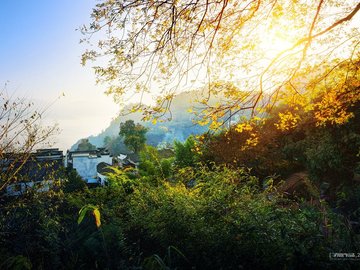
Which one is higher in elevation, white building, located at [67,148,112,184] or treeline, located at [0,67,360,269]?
white building, located at [67,148,112,184]

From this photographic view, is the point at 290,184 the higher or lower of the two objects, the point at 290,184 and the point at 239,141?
the lower

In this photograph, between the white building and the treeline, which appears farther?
the white building

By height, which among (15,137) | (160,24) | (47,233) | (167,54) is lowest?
(47,233)

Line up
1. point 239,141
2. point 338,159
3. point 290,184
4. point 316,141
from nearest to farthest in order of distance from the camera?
point 338,159 < point 316,141 < point 290,184 < point 239,141

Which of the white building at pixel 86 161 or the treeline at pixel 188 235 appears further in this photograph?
the white building at pixel 86 161

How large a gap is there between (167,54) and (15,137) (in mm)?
2905

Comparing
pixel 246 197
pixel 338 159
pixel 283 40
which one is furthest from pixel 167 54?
pixel 338 159

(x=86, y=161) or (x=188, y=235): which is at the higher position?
(x=86, y=161)

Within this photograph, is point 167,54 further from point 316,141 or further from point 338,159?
point 316,141

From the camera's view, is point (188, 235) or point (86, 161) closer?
point (188, 235)

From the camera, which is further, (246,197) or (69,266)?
(246,197)

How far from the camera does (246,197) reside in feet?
17.6

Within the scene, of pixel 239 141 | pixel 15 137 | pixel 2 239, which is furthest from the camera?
pixel 239 141

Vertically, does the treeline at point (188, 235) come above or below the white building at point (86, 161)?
below
